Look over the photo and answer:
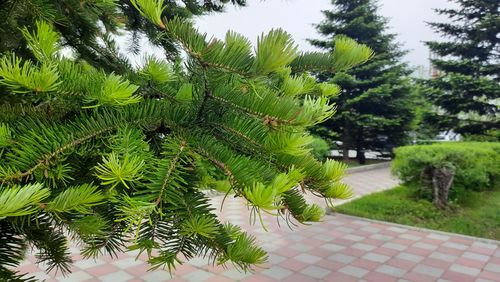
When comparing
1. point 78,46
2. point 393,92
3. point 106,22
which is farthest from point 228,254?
point 393,92

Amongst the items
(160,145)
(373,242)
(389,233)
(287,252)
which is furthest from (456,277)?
(160,145)

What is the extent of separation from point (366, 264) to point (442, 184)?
11.3 feet

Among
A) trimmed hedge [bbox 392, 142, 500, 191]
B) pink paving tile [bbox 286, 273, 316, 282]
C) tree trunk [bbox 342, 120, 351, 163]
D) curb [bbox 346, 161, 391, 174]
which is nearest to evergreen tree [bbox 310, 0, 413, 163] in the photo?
tree trunk [bbox 342, 120, 351, 163]

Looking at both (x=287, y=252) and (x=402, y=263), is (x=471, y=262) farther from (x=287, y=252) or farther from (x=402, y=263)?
(x=287, y=252)

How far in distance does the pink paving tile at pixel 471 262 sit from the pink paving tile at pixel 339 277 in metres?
1.68

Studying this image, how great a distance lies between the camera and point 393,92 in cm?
1547

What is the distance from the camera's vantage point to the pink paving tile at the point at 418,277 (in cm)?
405

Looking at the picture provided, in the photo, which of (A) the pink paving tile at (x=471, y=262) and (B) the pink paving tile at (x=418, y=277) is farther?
(A) the pink paving tile at (x=471, y=262)

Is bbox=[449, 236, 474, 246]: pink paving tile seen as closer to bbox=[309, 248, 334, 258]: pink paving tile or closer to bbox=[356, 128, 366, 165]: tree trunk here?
bbox=[309, 248, 334, 258]: pink paving tile

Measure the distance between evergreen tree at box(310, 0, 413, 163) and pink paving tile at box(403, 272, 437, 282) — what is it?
37.2 feet

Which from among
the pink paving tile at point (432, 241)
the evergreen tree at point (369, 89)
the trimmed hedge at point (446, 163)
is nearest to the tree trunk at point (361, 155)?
the evergreen tree at point (369, 89)

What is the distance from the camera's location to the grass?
6.16 metres

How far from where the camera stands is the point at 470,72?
1512 cm

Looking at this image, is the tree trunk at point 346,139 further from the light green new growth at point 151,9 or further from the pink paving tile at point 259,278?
the light green new growth at point 151,9
